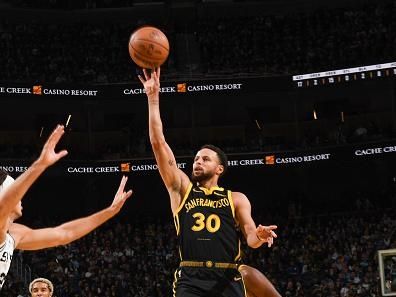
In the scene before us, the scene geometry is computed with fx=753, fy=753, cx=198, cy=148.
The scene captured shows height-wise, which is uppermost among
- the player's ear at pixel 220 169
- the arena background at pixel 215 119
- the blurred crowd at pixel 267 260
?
the arena background at pixel 215 119

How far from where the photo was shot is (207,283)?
618 cm

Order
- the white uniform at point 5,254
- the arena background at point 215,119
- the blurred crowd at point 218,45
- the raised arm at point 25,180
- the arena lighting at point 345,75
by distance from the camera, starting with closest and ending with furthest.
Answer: the raised arm at point 25,180, the white uniform at point 5,254, the arena background at point 215,119, the arena lighting at point 345,75, the blurred crowd at point 218,45

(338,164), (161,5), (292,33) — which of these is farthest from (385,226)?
(161,5)

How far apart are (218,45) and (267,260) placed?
9760 mm

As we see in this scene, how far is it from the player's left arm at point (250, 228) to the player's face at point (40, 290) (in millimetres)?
2500

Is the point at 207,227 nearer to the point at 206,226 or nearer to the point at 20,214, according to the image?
the point at 206,226

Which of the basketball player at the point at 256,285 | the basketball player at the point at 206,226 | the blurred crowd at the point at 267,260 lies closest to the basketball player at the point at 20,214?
the basketball player at the point at 206,226

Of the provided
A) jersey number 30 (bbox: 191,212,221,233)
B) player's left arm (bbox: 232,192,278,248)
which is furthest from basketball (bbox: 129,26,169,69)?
jersey number 30 (bbox: 191,212,221,233)

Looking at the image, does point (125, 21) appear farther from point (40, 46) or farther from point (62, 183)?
point (62, 183)

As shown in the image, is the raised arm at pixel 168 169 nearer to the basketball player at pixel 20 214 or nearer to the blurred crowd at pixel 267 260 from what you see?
the basketball player at pixel 20 214

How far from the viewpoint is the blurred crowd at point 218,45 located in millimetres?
28062

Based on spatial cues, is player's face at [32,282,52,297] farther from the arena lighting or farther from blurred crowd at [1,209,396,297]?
the arena lighting

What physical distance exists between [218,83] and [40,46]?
25.9 ft

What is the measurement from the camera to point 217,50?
29.9 meters
